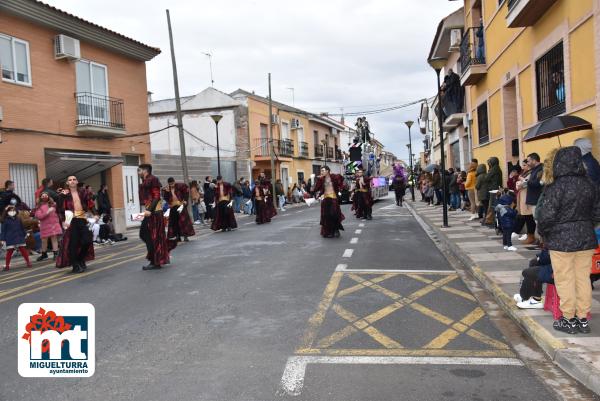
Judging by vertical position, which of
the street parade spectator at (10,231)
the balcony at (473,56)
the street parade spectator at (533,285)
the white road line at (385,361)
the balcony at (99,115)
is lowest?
the white road line at (385,361)

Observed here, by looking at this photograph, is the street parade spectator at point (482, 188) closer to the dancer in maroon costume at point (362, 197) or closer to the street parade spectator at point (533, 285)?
the dancer in maroon costume at point (362, 197)

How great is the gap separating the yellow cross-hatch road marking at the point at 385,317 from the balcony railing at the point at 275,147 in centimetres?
3225

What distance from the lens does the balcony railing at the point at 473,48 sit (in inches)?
699

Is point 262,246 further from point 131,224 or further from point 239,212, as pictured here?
point 239,212

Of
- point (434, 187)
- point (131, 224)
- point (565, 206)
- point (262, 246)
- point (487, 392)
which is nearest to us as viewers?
point (487, 392)

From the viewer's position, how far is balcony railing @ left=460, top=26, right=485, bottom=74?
58.2 feet

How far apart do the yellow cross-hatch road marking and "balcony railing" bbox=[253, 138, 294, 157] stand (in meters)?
32.3

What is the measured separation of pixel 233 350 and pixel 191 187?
16.2 metres

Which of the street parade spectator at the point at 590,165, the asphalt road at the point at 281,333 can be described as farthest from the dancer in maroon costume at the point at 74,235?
the street parade spectator at the point at 590,165

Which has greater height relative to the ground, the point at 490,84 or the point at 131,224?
the point at 490,84

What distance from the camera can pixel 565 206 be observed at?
4879 mm

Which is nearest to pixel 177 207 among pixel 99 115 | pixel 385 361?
pixel 99 115

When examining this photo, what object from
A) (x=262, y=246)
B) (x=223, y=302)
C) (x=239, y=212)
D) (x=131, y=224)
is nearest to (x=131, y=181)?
(x=131, y=224)

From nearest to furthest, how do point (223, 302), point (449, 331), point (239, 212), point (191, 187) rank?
point (449, 331), point (223, 302), point (191, 187), point (239, 212)
